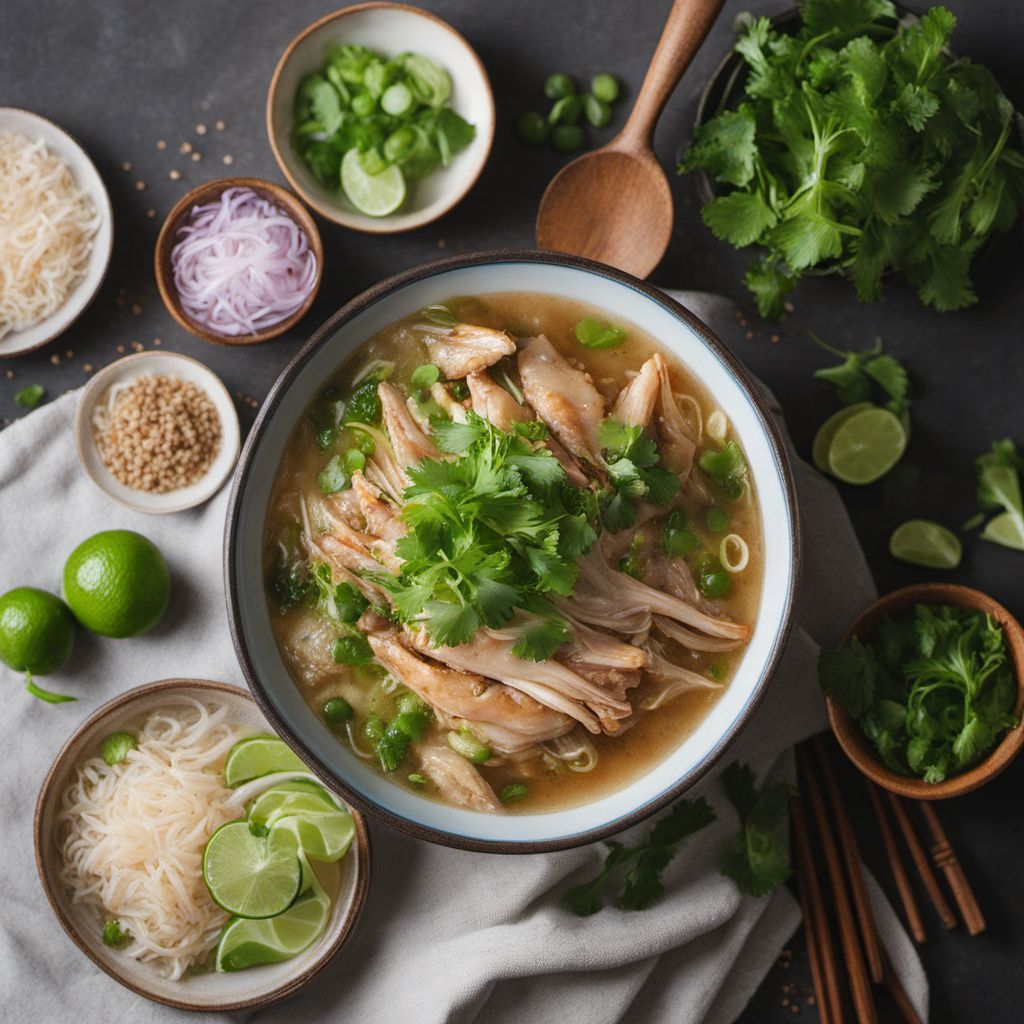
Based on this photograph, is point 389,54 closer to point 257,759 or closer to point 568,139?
point 568,139

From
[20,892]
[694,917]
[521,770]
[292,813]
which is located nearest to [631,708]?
[521,770]

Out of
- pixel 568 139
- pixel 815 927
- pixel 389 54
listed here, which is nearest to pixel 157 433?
pixel 389 54

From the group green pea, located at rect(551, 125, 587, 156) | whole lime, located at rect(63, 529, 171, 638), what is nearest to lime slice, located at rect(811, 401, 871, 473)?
green pea, located at rect(551, 125, 587, 156)

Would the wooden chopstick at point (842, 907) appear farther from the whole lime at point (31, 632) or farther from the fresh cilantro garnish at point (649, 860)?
the whole lime at point (31, 632)


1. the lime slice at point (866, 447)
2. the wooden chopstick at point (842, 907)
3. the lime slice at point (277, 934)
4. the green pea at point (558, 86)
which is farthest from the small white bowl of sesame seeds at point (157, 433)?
the wooden chopstick at point (842, 907)

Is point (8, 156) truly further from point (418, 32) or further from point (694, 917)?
point (694, 917)

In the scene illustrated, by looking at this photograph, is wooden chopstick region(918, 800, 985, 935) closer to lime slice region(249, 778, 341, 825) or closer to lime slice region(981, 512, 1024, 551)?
lime slice region(981, 512, 1024, 551)
